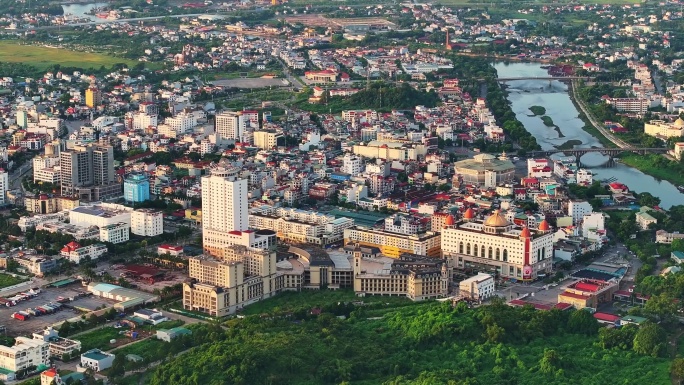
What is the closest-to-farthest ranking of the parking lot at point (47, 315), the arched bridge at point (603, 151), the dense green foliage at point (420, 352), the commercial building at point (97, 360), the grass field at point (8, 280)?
the dense green foliage at point (420, 352) → the commercial building at point (97, 360) → the parking lot at point (47, 315) → the grass field at point (8, 280) → the arched bridge at point (603, 151)

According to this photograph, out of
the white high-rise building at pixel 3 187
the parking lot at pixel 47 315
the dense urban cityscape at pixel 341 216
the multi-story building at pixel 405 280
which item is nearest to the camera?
the dense urban cityscape at pixel 341 216

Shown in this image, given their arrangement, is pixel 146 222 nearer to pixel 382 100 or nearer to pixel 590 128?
pixel 382 100

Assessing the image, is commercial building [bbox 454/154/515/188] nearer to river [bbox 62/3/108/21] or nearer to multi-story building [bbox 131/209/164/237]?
multi-story building [bbox 131/209/164/237]

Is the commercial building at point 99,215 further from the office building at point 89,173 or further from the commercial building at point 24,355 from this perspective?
the commercial building at point 24,355

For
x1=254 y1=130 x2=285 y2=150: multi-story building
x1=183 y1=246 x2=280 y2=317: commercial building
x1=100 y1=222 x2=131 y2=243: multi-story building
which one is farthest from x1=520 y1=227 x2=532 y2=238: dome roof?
x1=254 y1=130 x2=285 y2=150: multi-story building

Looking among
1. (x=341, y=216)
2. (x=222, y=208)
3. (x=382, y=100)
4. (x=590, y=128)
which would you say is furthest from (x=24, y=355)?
(x=382, y=100)

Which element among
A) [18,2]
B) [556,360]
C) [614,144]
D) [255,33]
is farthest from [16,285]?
[18,2]

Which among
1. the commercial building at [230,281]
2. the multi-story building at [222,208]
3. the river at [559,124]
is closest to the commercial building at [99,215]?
the multi-story building at [222,208]
